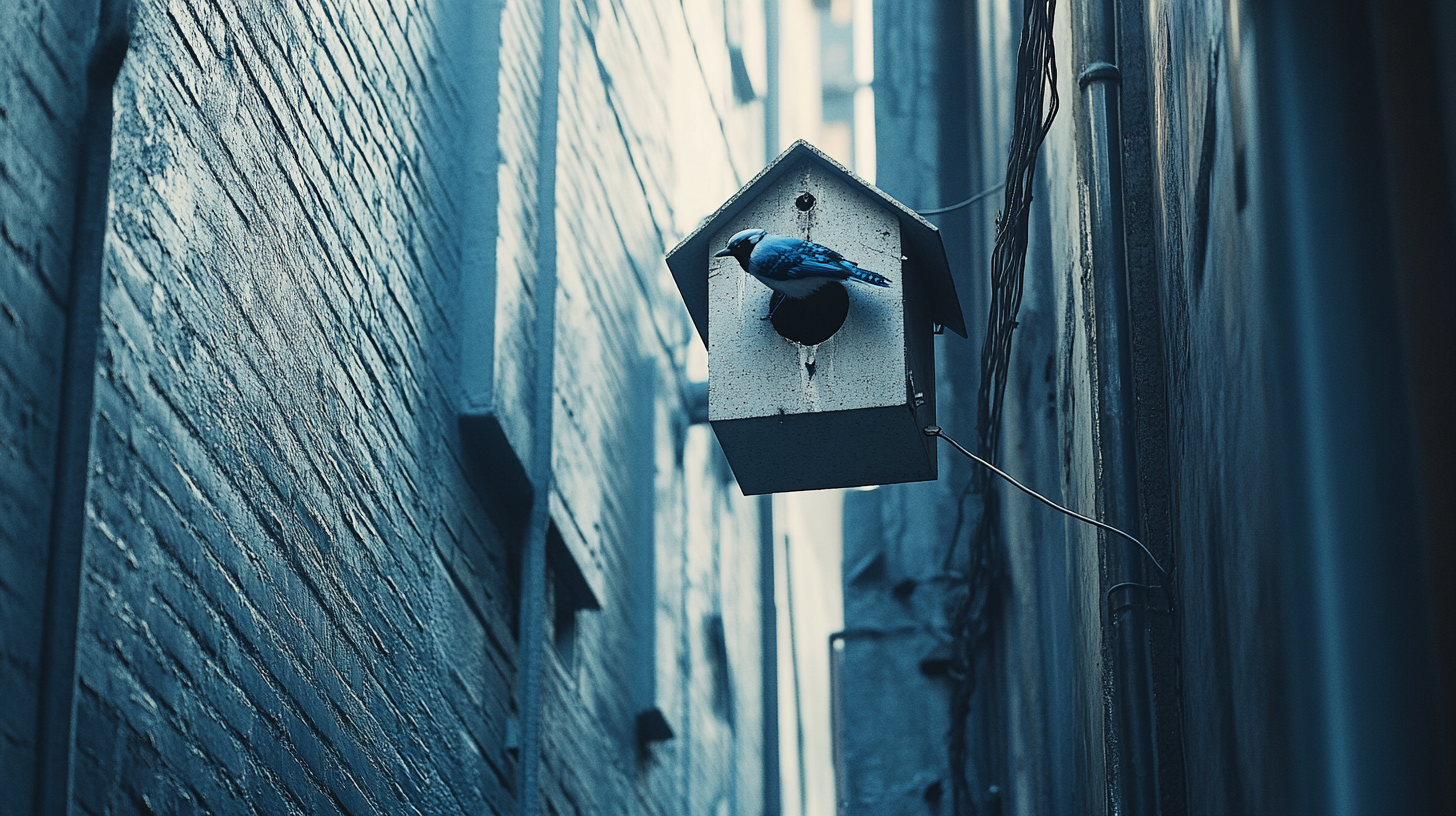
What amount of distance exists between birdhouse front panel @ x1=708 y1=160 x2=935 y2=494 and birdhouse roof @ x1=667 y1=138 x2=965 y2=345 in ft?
0.18

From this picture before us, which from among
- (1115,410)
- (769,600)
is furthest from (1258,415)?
(769,600)

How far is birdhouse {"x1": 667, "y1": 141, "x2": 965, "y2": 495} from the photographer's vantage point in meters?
4.23

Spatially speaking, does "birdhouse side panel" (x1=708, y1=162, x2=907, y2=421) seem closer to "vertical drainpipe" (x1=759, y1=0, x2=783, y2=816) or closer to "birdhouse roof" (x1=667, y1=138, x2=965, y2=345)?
"birdhouse roof" (x1=667, y1=138, x2=965, y2=345)

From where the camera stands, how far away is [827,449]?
4.31m

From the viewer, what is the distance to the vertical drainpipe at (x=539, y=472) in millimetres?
6949

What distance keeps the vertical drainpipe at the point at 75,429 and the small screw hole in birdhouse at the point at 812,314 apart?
163cm

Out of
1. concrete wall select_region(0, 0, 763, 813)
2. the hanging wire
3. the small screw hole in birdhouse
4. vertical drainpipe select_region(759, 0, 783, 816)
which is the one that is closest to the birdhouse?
the small screw hole in birdhouse

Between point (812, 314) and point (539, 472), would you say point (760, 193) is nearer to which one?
point (812, 314)

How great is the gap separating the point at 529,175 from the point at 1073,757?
11.4 ft

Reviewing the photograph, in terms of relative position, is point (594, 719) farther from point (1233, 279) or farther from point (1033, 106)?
point (1233, 279)

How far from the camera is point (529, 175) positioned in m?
7.62

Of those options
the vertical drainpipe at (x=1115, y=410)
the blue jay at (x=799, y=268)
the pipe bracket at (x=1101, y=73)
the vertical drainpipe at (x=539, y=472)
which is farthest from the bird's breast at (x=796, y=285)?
the vertical drainpipe at (x=539, y=472)

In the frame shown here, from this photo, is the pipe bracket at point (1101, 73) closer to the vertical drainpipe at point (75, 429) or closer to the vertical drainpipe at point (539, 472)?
the vertical drainpipe at point (75, 429)

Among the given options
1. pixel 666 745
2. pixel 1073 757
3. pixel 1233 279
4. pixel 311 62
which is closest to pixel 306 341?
pixel 311 62
